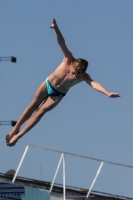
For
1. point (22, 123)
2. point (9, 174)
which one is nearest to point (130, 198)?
point (9, 174)

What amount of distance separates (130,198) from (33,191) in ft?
11.9

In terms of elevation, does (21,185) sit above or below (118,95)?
below

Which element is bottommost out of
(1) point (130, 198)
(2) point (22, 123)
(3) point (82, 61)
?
(1) point (130, 198)

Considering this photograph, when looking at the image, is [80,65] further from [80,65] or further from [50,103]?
[50,103]

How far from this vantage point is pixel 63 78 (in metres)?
22.1

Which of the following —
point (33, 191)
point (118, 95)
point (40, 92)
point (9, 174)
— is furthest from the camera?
point (9, 174)

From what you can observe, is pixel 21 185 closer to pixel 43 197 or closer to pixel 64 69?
pixel 43 197

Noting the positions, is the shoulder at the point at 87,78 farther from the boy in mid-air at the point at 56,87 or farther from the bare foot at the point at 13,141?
the bare foot at the point at 13,141

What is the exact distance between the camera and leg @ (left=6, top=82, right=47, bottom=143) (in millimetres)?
22428

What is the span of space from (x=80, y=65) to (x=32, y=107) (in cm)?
179

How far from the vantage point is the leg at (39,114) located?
73.5ft

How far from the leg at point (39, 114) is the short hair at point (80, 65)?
101 cm

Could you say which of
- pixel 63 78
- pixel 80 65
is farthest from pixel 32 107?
pixel 80 65

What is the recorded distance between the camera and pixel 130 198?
87.9ft
